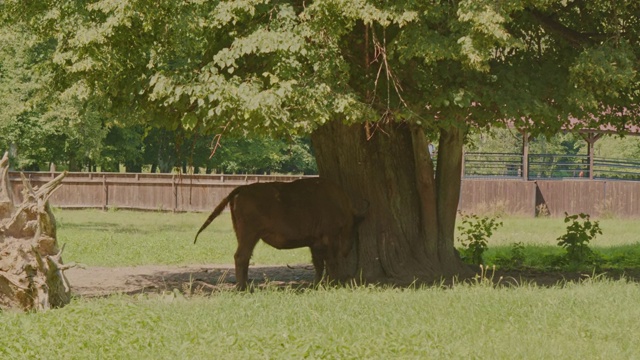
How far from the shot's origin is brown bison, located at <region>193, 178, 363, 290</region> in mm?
13875

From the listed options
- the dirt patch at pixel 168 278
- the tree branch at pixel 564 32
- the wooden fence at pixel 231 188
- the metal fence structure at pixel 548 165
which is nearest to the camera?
the tree branch at pixel 564 32

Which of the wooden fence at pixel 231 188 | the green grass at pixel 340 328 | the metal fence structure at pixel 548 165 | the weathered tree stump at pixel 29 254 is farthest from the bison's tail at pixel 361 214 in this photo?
the metal fence structure at pixel 548 165

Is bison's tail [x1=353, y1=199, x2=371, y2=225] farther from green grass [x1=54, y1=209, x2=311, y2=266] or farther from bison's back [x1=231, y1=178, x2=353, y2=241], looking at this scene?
green grass [x1=54, y1=209, x2=311, y2=266]

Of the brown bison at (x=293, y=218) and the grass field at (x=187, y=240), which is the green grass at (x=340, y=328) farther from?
the grass field at (x=187, y=240)

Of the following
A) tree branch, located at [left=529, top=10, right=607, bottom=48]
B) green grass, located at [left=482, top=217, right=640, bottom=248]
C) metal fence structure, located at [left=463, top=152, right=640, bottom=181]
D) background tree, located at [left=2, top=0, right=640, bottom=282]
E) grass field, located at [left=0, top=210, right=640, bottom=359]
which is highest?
tree branch, located at [left=529, top=10, right=607, bottom=48]

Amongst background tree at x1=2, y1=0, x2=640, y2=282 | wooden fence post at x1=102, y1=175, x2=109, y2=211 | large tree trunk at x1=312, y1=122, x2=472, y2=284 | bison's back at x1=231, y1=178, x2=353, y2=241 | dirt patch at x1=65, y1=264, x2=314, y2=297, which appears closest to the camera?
background tree at x1=2, y1=0, x2=640, y2=282

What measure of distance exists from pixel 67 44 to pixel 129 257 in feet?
22.5

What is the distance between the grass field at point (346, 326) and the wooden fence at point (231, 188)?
2359 cm

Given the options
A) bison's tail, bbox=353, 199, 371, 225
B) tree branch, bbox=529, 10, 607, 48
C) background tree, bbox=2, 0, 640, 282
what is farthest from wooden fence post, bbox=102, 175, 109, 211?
tree branch, bbox=529, 10, 607, 48

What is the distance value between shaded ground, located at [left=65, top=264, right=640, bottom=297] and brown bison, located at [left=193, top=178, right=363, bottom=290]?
55 centimetres

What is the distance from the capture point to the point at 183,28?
1173cm

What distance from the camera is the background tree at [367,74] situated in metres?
11.8

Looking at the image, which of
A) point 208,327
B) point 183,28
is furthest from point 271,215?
point 208,327

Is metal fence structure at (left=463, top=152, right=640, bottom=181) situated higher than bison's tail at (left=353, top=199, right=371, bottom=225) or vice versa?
metal fence structure at (left=463, top=152, right=640, bottom=181)
